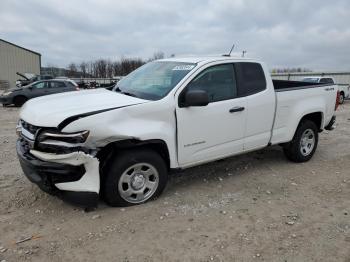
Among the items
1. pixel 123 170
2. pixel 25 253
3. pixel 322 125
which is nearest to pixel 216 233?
pixel 123 170

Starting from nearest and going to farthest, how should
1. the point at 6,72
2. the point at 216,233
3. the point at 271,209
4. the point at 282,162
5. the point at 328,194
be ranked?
the point at 216,233
the point at 271,209
the point at 328,194
the point at 282,162
the point at 6,72

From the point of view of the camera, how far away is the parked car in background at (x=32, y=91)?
16.4 meters

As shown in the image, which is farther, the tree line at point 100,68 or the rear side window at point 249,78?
the tree line at point 100,68

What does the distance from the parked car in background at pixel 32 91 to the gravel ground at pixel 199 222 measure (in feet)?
39.6

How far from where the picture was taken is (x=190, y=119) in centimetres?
436

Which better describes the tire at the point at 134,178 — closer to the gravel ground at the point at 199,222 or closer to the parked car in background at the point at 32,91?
the gravel ground at the point at 199,222

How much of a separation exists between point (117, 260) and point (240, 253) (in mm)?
1155

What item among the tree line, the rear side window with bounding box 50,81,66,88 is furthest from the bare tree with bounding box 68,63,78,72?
the rear side window with bounding box 50,81,66,88

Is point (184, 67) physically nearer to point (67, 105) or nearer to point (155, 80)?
point (155, 80)

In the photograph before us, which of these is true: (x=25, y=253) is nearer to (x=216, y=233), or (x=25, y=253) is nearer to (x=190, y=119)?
(x=216, y=233)

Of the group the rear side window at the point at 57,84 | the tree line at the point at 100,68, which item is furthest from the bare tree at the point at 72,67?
the rear side window at the point at 57,84

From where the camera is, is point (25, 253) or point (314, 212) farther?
point (314, 212)

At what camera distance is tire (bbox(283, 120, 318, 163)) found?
5.97m

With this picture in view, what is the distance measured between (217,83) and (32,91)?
1413cm
